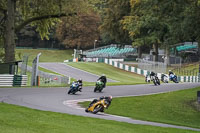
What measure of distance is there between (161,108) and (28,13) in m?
21.8

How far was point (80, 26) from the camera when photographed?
99062 millimetres

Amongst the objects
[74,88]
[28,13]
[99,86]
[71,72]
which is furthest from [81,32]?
[74,88]

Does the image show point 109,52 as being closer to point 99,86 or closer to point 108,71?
point 108,71

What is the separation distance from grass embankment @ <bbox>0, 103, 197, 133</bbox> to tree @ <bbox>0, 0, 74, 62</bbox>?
77.0 feet

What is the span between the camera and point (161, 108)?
22.7 meters

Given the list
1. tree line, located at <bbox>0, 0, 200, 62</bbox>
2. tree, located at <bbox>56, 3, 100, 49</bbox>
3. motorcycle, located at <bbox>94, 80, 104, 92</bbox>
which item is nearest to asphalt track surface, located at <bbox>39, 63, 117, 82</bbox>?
tree line, located at <bbox>0, 0, 200, 62</bbox>

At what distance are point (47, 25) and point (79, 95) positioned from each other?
655 inches

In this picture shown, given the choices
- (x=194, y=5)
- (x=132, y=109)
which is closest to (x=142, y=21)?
→ (x=194, y=5)

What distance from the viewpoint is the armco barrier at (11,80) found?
32.2 meters

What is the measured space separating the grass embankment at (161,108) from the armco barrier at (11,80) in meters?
10.5

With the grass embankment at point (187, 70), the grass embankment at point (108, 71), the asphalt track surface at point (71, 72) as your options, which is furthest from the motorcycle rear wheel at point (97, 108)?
the grass embankment at point (187, 70)

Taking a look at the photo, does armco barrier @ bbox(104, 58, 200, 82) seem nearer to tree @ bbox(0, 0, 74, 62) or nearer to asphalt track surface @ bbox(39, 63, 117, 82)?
asphalt track surface @ bbox(39, 63, 117, 82)

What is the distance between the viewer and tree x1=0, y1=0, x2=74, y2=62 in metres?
37.7

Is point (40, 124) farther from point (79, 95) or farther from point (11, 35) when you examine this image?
point (11, 35)
